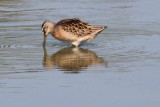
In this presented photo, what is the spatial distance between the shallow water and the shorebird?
213 mm

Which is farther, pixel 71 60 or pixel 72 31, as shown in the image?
pixel 72 31

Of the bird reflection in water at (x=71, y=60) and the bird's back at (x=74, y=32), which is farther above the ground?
the bird's back at (x=74, y=32)

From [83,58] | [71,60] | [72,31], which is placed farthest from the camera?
[72,31]

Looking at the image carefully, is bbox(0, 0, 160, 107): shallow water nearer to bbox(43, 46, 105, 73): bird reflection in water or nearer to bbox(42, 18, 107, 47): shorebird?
bbox(43, 46, 105, 73): bird reflection in water

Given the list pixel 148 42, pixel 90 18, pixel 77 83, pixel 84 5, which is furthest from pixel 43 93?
pixel 84 5

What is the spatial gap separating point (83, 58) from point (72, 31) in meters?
2.17

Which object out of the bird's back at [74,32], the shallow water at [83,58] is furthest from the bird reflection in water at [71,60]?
the bird's back at [74,32]

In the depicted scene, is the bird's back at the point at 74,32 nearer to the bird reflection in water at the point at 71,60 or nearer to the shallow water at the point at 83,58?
the shallow water at the point at 83,58

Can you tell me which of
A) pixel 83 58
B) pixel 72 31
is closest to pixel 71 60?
pixel 83 58

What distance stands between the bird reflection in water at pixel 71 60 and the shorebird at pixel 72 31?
2.27 ft

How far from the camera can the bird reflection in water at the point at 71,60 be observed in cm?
1074

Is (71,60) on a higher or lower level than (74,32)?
lower

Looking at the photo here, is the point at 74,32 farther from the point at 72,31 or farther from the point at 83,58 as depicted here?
the point at 83,58

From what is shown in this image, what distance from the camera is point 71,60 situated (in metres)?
11.5
